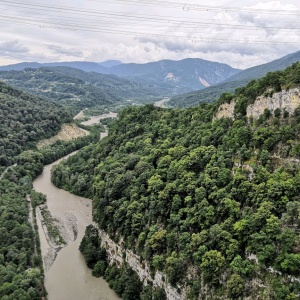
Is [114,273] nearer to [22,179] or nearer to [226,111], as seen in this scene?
[226,111]

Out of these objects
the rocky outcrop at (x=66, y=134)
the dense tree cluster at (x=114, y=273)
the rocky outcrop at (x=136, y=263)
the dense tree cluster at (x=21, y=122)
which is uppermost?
the dense tree cluster at (x=21, y=122)

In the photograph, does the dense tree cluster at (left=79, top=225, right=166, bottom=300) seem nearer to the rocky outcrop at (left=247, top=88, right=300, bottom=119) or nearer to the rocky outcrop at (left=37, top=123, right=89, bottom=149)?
the rocky outcrop at (left=247, top=88, right=300, bottom=119)

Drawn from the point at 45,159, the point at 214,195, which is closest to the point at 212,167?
the point at 214,195

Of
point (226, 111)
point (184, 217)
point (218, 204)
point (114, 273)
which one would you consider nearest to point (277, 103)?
point (226, 111)

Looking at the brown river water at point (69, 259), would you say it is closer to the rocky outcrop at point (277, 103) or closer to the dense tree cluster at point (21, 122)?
the dense tree cluster at point (21, 122)

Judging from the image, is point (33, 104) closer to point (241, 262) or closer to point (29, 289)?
point (29, 289)

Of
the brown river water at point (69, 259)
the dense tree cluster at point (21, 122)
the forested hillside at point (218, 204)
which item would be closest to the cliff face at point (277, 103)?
the forested hillside at point (218, 204)

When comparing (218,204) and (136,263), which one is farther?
(136,263)
